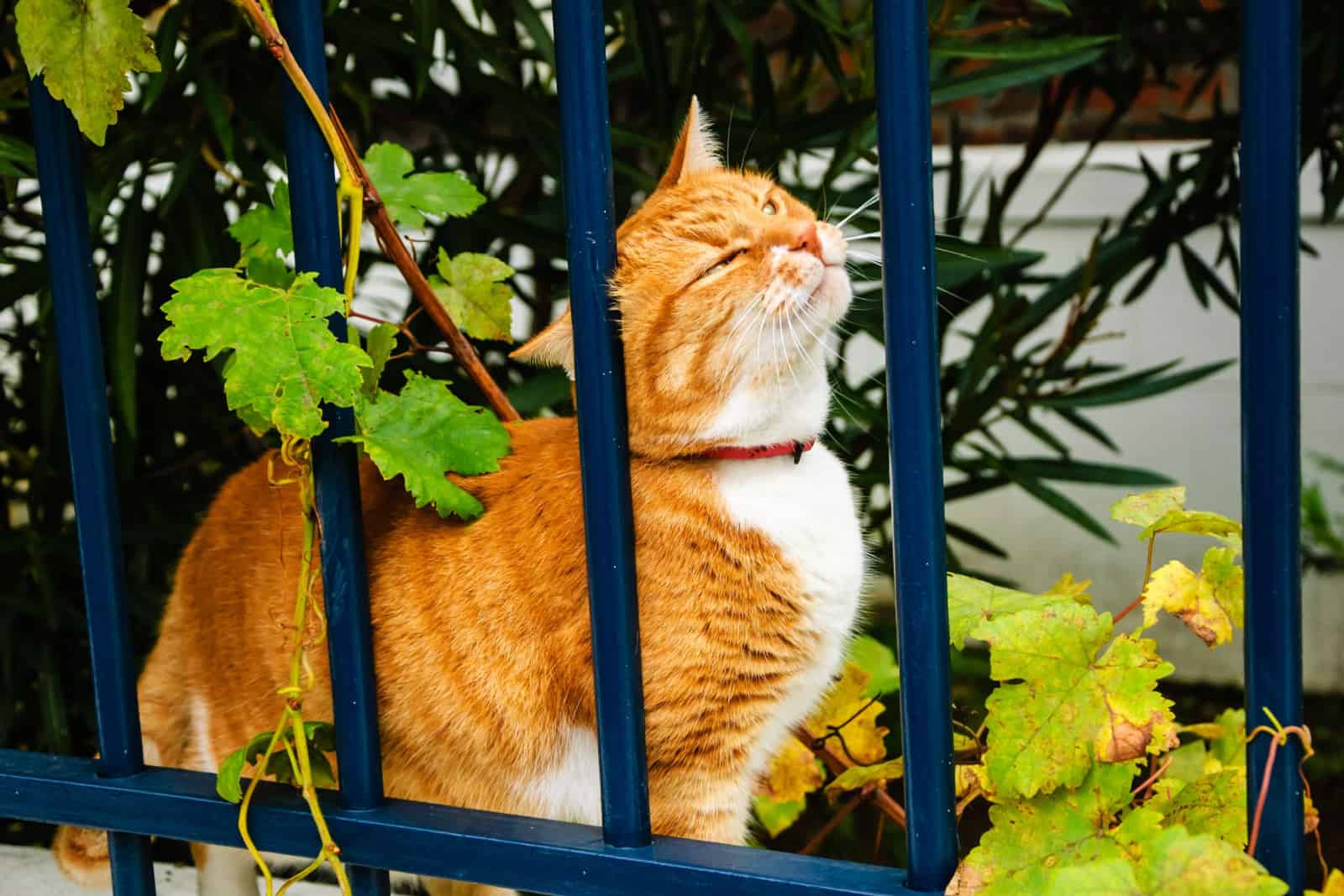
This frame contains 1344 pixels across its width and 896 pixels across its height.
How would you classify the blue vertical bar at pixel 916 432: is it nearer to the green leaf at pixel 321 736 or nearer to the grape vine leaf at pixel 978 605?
the grape vine leaf at pixel 978 605

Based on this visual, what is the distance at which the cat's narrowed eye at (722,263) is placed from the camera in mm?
1290

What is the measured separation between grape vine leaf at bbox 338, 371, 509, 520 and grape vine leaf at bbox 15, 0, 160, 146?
0.27 m

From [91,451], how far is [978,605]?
0.71m

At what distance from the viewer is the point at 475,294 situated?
3.98 feet

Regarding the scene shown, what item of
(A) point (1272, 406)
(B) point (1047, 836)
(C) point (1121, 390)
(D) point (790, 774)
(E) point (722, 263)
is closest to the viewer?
(A) point (1272, 406)

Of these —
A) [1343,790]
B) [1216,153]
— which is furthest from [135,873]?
[1343,790]

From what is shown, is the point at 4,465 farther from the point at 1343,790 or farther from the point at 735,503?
the point at 1343,790

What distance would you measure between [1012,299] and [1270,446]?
1.72 meters

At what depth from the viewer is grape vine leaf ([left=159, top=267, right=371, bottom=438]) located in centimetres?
88

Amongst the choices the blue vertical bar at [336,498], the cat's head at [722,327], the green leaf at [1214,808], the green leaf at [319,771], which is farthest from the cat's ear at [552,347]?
the green leaf at [1214,808]

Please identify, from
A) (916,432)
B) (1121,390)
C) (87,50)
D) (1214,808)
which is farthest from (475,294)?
(1121,390)

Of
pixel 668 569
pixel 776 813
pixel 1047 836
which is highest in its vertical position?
pixel 668 569

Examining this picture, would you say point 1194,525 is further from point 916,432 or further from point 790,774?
point 790,774

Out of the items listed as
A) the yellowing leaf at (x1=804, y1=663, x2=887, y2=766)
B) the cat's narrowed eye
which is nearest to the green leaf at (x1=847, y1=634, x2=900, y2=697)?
the yellowing leaf at (x1=804, y1=663, x2=887, y2=766)
